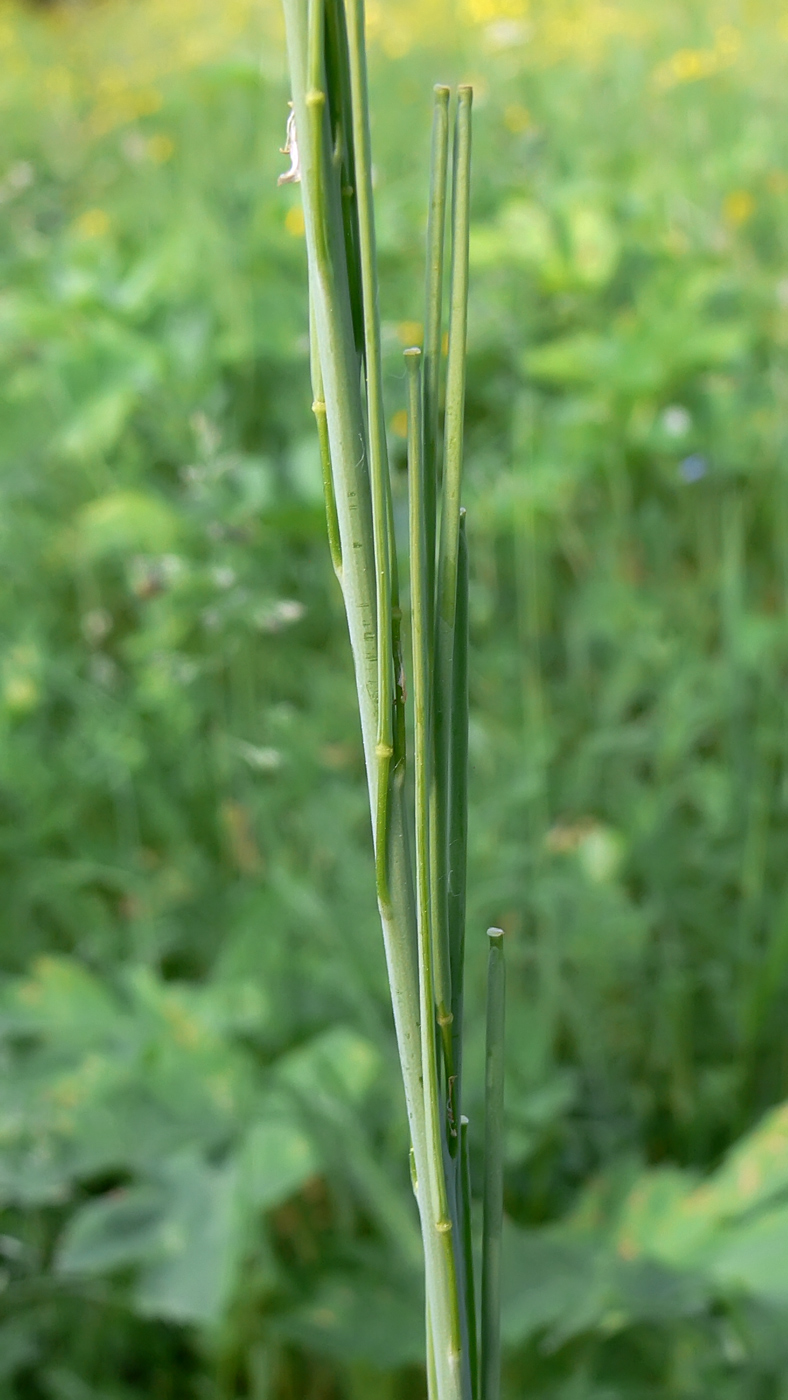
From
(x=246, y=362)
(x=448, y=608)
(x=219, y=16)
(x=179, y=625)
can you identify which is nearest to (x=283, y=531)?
(x=179, y=625)

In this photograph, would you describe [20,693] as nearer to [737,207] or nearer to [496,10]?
[737,207]

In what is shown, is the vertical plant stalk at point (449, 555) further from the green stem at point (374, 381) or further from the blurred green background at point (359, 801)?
the blurred green background at point (359, 801)

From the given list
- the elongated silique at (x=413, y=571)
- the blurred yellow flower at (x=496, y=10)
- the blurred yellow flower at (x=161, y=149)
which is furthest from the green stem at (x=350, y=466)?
the blurred yellow flower at (x=496, y=10)

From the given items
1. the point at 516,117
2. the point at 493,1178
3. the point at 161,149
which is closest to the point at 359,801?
the point at 493,1178

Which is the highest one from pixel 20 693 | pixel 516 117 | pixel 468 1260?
pixel 516 117

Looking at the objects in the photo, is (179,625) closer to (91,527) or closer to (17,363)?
(91,527)
